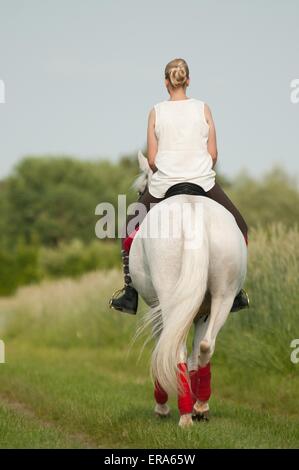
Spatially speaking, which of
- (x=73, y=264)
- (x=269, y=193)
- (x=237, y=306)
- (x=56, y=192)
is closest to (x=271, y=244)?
(x=237, y=306)

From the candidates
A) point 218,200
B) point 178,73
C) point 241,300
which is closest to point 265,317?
point 241,300

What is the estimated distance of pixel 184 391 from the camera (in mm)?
6836

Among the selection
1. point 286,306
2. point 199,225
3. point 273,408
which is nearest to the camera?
point 199,225

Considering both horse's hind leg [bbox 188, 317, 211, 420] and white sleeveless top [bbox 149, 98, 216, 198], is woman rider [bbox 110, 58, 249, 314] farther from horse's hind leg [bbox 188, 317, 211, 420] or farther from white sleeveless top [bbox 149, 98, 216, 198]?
horse's hind leg [bbox 188, 317, 211, 420]

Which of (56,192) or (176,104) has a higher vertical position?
(176,104)

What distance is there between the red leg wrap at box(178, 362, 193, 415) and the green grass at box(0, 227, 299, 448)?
0.54ft

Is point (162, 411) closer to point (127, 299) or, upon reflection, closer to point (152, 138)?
point (127, 299)

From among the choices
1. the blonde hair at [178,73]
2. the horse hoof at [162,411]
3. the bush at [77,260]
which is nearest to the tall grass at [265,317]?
the horse hoof at [162,411]

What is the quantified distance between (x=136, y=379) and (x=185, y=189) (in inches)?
250

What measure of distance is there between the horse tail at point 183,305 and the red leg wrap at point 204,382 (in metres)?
0.92

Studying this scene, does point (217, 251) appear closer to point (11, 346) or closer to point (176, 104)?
point (176, 104)

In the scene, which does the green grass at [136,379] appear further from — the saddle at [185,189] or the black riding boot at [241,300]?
the saddle at [185,189]

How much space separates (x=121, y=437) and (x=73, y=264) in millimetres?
41864

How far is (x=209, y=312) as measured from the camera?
24.2ft
